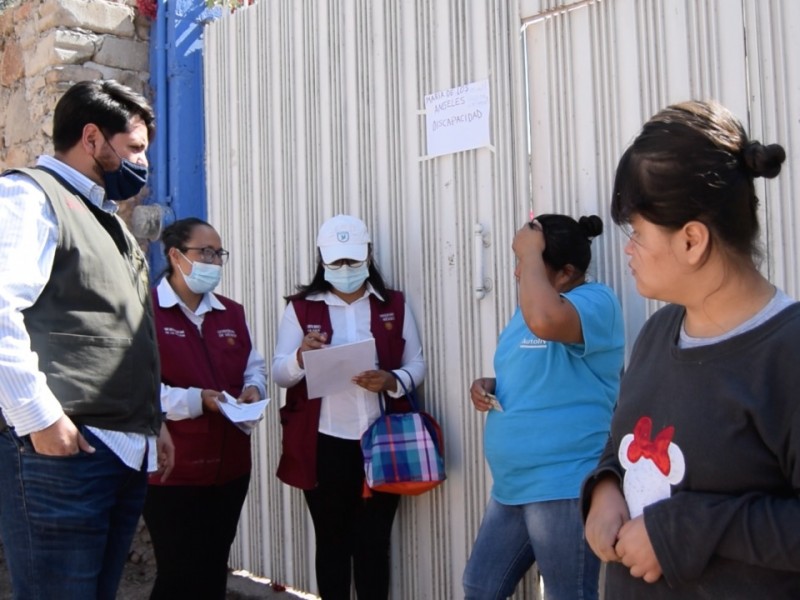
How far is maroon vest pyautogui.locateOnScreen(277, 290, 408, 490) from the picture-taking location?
3.92 m

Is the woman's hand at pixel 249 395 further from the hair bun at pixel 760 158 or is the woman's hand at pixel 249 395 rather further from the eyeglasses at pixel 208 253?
the hair bun at pixel 760 158

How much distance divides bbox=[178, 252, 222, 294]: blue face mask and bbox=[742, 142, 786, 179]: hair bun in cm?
265

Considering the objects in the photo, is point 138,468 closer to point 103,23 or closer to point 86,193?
point 86,193

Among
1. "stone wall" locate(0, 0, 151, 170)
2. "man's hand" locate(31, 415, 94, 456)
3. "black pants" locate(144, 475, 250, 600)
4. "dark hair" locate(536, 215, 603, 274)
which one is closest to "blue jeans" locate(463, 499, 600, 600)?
"dark hair" locate(536, 215, 603, 274)

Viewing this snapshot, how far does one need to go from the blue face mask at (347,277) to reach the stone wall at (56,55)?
2.39 meters

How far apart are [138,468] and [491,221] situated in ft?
6.00

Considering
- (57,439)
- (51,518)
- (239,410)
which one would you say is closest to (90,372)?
(57,439)

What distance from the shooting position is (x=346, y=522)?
3955 millimetres

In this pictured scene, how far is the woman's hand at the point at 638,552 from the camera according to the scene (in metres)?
1.58

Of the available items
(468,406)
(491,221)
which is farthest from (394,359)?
(491,221)

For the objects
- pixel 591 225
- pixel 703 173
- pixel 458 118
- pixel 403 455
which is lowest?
pixel 403 455

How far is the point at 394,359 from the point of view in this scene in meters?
3.99

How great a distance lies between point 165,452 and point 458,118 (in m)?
1.90

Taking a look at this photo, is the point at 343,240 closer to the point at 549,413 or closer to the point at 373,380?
the point at 373,380
